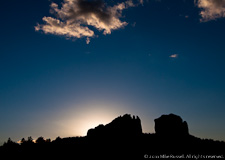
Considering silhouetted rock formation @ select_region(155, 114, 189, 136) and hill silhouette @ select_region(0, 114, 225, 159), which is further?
silhouetted rock formation @ select_region(155, 114, 189, 136)

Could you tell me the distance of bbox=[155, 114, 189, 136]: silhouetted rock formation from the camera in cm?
8069

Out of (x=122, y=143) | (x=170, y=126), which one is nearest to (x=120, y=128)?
(x=122, y=143)

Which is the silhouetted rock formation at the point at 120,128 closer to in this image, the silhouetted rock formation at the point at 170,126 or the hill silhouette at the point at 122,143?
the hill silhouette at the point at 122,143

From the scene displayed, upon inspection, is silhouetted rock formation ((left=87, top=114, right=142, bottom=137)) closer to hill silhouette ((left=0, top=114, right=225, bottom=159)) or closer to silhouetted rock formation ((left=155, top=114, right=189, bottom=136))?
hill silhouette ((left=0, top=114, right=225, bottom=159))

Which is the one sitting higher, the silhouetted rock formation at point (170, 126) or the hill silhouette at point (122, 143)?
the silhouetted rock formation at point (170, 126)

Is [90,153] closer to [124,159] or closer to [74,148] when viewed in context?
[74,148]

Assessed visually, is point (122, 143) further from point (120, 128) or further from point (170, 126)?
point (170, 126)

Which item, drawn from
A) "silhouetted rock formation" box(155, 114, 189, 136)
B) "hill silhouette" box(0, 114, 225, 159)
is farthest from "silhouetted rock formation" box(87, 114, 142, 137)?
"silhouetted rock formation" box(155, 114, 189, 136)

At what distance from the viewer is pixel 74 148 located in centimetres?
6562

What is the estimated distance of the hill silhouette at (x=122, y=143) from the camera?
57.5 meters

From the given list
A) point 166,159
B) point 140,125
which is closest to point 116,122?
point 140,125

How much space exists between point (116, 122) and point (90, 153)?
30160mm

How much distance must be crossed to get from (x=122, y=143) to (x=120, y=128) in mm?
11878

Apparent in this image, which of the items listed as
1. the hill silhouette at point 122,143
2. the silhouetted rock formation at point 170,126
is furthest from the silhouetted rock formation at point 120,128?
the silhouetted rock formation at point 170,126
